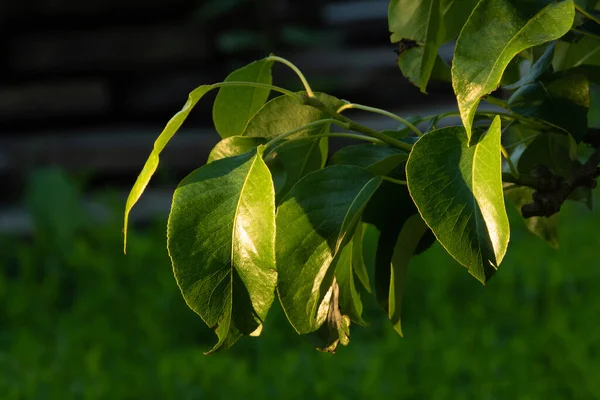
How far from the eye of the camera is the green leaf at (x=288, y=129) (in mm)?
557

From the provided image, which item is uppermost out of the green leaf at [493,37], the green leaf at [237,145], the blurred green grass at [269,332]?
the green leaf at [493,37]

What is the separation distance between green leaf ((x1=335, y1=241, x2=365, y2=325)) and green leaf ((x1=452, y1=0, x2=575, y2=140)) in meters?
0.12

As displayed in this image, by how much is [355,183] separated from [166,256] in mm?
2375

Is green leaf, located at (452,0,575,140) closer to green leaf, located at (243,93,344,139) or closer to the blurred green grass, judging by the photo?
green leaf, located at (243,93,344,139)

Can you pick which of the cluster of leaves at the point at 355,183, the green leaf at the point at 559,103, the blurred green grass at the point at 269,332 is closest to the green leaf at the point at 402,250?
the cluster of leaves at the point at 355,183

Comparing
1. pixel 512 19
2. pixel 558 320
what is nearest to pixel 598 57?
pixel 512 19

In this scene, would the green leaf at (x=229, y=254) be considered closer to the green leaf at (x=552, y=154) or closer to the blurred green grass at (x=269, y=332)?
the green leaf at (x=552, y=154)

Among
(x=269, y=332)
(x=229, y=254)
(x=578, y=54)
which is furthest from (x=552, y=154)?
(x=269, y=332)

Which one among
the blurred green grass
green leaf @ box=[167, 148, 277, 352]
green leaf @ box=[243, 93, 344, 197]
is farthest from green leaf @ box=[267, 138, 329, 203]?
the blurred green grass

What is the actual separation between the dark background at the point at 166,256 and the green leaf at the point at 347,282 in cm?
146

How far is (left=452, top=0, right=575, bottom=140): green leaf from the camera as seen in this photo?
0.45 meters

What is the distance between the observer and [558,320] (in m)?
2.25

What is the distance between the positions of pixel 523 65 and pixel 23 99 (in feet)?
9.75

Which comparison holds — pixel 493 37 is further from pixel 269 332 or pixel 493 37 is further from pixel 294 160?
pixel 269 332
